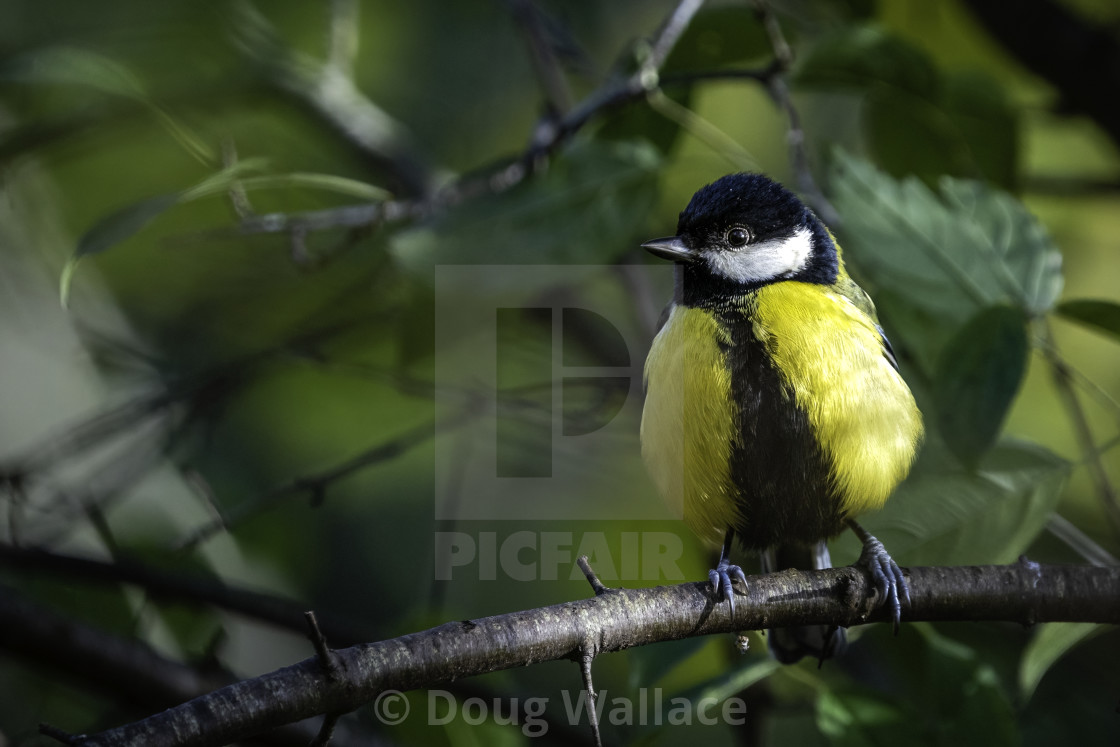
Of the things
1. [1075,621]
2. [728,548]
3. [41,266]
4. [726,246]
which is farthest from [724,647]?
[41,266]

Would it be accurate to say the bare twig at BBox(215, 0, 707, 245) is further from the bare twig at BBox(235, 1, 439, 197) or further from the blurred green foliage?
the bare twig at BBox(235, 1, 439, 197)

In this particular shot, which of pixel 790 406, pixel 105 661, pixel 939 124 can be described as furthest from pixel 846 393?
pixel 105 661

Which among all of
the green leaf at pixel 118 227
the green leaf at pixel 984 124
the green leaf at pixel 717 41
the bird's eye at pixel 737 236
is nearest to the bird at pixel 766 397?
the bird's eye at pixel 737 236

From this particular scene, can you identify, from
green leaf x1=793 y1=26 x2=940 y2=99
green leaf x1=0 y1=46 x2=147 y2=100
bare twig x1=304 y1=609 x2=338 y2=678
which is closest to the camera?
bare twig x1=304 y1=609 x2=338 y2=678

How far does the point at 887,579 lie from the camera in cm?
157

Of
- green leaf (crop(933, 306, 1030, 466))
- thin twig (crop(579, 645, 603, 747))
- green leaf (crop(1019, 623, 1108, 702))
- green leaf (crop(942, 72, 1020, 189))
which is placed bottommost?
green leaf (crop(1019, 623, 1108, 702))

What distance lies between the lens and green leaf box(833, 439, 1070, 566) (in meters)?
1.66

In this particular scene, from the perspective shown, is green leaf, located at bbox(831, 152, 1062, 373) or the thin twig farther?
green leaf, located at bbox(831, 152, 1062, 373)

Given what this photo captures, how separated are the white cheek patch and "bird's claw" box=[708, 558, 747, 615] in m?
0.56

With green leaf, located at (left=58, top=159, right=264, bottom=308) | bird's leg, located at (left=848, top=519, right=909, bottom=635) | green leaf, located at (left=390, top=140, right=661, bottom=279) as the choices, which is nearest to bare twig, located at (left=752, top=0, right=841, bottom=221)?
green leaf, located at (left=390, top=140, right=661, bottom=279)

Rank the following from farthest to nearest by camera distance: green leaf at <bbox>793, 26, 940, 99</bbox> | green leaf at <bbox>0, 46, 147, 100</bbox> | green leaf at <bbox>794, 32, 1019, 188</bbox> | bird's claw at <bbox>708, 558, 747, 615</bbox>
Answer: green leaf at <bbox>794, 32, 1019, 188</bbox> < green leaf at <bbox>793, 26, 940, 99</bbox> < green leaf at <bbox>0, 46, 147, 100</bbox> < bird's claw at <bbox>708, 558, 747, 615</bbox>

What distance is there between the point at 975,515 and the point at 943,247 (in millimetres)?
524

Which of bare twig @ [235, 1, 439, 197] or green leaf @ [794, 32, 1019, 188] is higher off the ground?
bare twig @ [235, 1, 439, 197]

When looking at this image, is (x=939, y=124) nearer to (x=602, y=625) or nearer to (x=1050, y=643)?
(x=1050, y=643)
